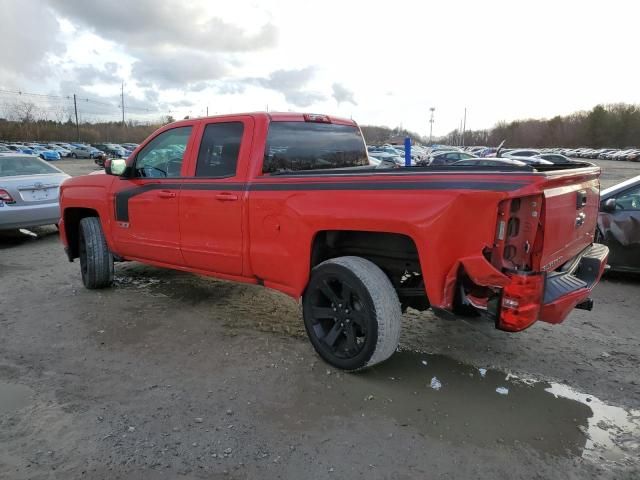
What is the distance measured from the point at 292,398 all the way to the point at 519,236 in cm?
179

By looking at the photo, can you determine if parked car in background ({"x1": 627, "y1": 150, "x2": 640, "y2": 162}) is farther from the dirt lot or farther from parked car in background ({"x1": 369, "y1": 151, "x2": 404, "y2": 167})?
the dirt lot

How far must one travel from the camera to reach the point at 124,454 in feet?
8.96

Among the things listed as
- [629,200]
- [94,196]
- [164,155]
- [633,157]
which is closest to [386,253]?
[164,155]

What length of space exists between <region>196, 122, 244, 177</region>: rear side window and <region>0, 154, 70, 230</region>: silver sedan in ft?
17.2

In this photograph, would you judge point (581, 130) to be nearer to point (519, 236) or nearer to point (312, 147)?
point (312, 147)

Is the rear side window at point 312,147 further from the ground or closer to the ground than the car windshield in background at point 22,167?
further from the ground

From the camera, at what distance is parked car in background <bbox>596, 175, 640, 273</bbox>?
19.2 ft

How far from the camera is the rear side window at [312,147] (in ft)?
13.7

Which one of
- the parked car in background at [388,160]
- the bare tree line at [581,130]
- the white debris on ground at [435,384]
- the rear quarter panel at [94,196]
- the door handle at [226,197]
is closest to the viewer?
the white debris on ground at [435,384]

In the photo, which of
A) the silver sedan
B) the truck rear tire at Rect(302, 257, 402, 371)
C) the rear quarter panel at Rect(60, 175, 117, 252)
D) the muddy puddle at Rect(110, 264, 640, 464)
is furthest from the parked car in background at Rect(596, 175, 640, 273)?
the silver sedan

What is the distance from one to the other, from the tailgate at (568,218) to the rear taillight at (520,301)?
20cm

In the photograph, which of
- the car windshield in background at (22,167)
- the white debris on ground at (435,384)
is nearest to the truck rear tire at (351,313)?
→ the white debris on ground at (435,384)

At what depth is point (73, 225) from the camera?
20.2ft

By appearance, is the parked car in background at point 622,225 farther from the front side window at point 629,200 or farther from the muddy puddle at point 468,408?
the muddy puddle at point 468,408
